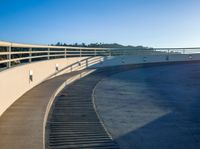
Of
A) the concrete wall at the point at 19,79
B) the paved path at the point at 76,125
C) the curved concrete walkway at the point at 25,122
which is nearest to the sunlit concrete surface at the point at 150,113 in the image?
the paved path at the point at 76,125

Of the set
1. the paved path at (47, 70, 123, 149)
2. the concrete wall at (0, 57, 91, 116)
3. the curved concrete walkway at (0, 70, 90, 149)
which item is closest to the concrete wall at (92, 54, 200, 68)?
the concrete wall at (0, 57, 91, 116)

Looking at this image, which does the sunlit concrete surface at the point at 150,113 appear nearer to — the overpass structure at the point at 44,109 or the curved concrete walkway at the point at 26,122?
the overpass structure at the point at 44,109

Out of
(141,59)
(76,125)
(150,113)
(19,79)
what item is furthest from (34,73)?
(141,59)

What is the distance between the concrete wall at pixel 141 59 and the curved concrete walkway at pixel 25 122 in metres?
15.7

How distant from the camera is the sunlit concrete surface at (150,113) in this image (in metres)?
8.73

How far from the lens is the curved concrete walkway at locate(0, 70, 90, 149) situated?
6891 millimetres

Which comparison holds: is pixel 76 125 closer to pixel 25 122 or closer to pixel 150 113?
pixel 25 122

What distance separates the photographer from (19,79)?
1132cm

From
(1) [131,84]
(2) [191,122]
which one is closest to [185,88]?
(1) [131,84]

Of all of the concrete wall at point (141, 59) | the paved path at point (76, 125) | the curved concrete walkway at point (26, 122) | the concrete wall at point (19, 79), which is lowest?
the paved path at point (76, 125)

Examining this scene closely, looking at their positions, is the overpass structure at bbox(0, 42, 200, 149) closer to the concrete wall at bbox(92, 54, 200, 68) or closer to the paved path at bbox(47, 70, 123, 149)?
the paved path at bbox(47, 70, 123, 149)

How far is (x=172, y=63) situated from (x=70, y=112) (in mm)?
25477

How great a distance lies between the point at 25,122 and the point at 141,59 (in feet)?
86.2

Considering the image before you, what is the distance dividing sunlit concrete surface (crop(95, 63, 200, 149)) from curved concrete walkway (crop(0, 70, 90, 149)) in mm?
2046
